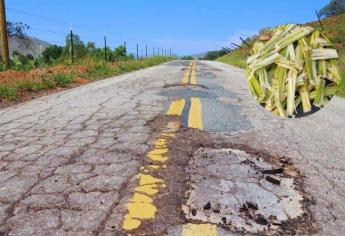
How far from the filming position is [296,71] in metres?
1.07

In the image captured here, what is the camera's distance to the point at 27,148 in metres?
3.77

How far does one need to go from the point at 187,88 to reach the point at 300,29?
776cm

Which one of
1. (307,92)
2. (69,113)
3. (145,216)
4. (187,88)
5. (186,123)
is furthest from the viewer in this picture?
(187,88)

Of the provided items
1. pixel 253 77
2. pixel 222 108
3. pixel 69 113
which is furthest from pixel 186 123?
pixel 253 77

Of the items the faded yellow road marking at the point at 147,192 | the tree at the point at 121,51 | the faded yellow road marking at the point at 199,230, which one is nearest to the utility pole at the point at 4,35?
the faded yellow road marking at the point at 147,192

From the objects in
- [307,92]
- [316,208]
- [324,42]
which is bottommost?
[316,208]

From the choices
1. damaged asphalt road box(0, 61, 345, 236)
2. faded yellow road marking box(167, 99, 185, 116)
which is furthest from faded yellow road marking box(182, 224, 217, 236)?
faded yellow road marking box(167, 99, 185, 116)

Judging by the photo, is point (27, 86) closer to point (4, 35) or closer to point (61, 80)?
point (61, 80)

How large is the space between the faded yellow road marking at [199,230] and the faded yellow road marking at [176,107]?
328cm

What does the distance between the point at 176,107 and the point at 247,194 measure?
11.4 ft

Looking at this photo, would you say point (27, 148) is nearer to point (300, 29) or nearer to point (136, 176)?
point (136, 176)

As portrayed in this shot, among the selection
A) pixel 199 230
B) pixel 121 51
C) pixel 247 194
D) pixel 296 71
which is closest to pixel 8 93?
pixel 247 194

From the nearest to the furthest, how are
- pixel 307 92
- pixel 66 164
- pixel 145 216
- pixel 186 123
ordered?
pixel 307 92 < pixel 145 216 < pixel 66 164 < pixel 186 123

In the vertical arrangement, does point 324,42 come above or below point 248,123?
above
